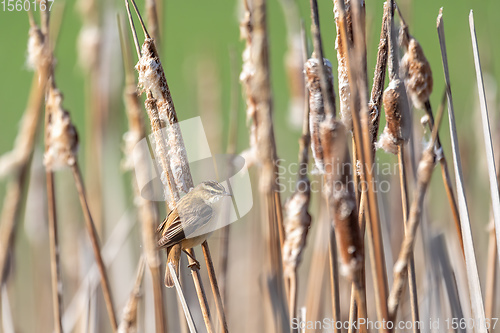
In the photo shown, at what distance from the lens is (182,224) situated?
2.60 ft

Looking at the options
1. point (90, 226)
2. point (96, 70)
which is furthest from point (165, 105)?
point (96, 70)

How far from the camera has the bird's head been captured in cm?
77

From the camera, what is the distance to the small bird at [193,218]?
0.76m

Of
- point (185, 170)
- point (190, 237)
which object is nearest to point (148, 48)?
point (185, 170)

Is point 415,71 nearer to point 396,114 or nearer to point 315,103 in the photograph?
point 396,114

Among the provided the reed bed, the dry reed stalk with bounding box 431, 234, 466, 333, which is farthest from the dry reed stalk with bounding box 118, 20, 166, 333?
the dry reed stalk with bounding box 431, 234, 466, 333

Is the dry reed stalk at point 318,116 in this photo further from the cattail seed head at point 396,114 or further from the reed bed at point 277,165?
the cattail seed head at point 396,114

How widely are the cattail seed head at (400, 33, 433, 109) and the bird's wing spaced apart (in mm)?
393

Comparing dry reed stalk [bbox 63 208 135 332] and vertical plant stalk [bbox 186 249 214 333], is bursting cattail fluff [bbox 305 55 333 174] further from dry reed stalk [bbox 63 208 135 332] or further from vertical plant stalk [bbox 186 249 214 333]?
dry reed stalk [bbox 63 208 135 332]

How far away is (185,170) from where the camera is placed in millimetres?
751

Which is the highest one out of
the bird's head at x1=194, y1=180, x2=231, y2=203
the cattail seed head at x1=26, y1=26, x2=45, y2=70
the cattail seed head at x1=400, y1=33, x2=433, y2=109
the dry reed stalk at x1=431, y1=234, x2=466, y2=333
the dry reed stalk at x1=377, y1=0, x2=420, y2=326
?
the cattail seed head at x1=26, y1=26, x2=45, y2=70

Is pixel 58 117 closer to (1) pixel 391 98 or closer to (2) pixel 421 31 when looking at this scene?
(1) pixel 391 98

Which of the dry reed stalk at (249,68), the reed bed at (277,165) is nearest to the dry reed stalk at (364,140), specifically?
the reed bed at (277,165)

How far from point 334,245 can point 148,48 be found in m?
0.46
